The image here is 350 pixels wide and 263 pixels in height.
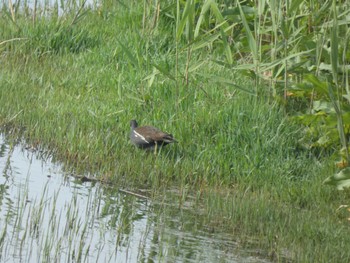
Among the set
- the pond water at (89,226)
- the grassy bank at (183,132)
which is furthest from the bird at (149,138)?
the pond water at (89,226)

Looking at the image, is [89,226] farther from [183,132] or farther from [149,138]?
[183,132]

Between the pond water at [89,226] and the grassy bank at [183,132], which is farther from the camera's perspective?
the grassy bank at [183,132]

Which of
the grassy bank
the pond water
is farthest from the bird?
the pond water

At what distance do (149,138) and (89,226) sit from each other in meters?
1.66

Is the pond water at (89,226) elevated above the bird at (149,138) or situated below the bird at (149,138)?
below

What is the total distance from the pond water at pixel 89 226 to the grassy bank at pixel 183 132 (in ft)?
0.85

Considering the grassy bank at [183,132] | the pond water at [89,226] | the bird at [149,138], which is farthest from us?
the bird at [149,138]

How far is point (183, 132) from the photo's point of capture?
345 inches

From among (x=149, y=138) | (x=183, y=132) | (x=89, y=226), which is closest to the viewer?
(x=89, y=226)

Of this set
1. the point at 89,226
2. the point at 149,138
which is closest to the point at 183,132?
the point at 149,138

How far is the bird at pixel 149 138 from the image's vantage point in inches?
327

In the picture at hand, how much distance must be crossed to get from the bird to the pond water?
0.67m

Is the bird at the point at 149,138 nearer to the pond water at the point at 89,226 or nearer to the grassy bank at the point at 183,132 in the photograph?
the grassy bank at the point at 183,132

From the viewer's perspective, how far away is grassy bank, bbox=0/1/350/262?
7289mm
